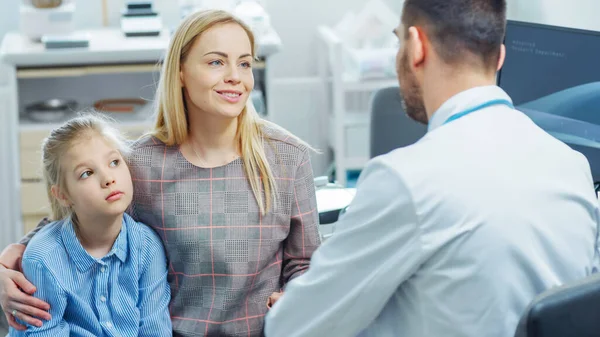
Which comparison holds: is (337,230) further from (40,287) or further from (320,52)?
(320,52)

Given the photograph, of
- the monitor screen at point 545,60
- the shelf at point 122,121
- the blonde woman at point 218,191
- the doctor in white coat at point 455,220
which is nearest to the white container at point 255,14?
the shelf at point 122,121

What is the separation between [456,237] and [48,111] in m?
2.46

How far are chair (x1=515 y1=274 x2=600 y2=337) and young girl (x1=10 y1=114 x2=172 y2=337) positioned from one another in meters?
0.81

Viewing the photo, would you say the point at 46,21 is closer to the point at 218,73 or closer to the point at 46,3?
the point at 46,3

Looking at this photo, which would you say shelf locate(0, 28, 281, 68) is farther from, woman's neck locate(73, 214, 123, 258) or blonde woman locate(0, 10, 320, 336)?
woman's neck locate(73, 214, 123, 258)

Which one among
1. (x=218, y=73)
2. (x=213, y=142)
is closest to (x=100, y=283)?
(x=213, y=142)

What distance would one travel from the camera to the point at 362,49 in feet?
11.8

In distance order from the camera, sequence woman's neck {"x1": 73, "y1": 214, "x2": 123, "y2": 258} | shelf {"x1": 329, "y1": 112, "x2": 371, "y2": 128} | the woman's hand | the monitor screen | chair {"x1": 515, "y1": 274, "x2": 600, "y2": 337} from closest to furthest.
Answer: chair {"x1": 515, "y1": 274, "x2": 600, "y2": 337} → the woman's hand → woman's neck {"x1": 73, "y1": 214, "x2": 123, "y2": 258} → the monitor screen → shelf {"x1": 329, "y1": 112, "x2": 371, "y2": 128}

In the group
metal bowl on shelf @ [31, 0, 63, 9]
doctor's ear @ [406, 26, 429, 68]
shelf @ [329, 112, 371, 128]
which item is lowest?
shelf @ [329, 112, 371, 128]

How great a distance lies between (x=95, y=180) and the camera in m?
1.71

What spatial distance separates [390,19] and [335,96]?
17.5 inches

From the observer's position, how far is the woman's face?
5.74 ft

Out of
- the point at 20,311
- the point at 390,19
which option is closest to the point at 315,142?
the point at 390,19

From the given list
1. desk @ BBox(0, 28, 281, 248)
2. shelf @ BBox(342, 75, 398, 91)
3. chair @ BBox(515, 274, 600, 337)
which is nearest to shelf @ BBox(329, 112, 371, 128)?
shelf @ BBox(342, 75, 398, 91)
